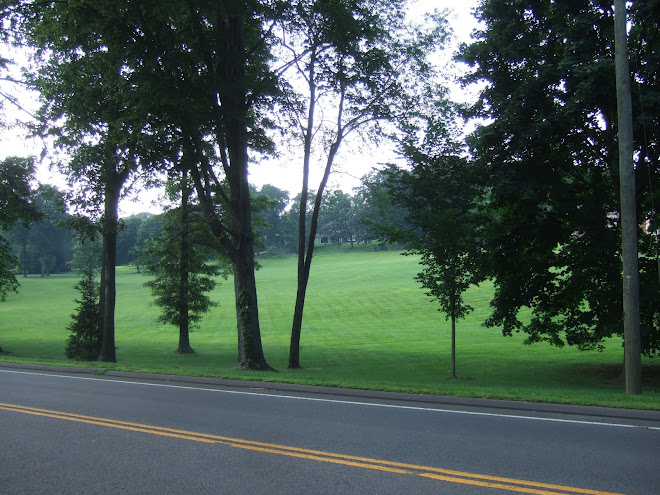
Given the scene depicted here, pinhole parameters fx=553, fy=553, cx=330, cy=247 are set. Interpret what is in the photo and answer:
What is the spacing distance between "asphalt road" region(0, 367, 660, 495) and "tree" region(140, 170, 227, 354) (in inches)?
838

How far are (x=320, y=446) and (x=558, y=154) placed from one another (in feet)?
45.3

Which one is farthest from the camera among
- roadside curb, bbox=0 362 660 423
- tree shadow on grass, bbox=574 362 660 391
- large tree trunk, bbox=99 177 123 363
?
large tree trunk, bbox=99 177 123 363

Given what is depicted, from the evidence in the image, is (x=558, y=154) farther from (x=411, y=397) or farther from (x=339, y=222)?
(x=339, y=222)

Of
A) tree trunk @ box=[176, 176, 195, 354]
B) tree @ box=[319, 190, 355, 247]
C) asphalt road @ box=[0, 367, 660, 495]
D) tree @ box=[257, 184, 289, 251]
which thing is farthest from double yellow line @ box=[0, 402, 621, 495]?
tree @ box=[257, 184, 289, 251]

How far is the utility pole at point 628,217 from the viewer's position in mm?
10852

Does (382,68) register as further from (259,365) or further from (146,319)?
(146,319)

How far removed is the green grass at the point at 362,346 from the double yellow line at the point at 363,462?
172 inches

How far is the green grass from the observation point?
14070mm

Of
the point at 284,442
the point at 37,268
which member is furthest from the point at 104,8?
the point at 37,268

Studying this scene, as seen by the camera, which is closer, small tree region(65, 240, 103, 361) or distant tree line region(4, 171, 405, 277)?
small tree region(65, 240, 103, 361)

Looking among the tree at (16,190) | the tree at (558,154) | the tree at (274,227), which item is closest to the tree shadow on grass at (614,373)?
the tree at (558,154)

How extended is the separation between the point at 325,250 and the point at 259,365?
362 ft

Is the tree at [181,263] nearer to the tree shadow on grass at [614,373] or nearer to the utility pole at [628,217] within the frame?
the tree shadow on grass at [614,373]

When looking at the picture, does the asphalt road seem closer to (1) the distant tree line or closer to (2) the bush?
(2) the bush
